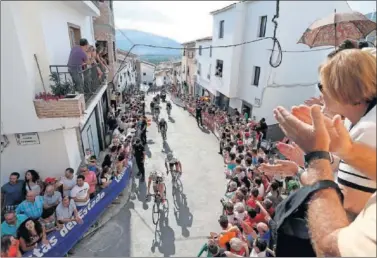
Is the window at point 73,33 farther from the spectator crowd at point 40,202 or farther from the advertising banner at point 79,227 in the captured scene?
the advertising banner at point 79,227

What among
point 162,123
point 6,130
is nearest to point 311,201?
point 6,130

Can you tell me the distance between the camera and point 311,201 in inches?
35.4

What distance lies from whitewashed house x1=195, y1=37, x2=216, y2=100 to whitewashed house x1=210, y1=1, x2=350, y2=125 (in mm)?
4319

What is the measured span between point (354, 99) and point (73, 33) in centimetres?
1004

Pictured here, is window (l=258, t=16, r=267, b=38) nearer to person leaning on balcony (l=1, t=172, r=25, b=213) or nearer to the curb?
the curb

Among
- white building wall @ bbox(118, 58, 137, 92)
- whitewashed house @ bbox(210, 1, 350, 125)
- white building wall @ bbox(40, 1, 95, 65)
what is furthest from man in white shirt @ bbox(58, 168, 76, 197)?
white building wall @ bbox(118, 58, 137, 92)

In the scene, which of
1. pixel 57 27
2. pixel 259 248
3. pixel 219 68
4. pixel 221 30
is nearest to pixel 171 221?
pixel 259 248

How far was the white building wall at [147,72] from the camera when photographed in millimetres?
59216

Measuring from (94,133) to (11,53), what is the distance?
6.33 meters

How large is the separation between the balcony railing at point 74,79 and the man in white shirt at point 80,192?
2315mm

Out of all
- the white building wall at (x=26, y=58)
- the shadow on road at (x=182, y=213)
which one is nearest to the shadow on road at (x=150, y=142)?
the shadow on road at (x=182, y=213)

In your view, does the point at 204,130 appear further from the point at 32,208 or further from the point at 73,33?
the point at 32,208

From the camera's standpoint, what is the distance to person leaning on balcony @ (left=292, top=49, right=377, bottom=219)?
914 millimetres

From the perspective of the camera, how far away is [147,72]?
60.1 m
